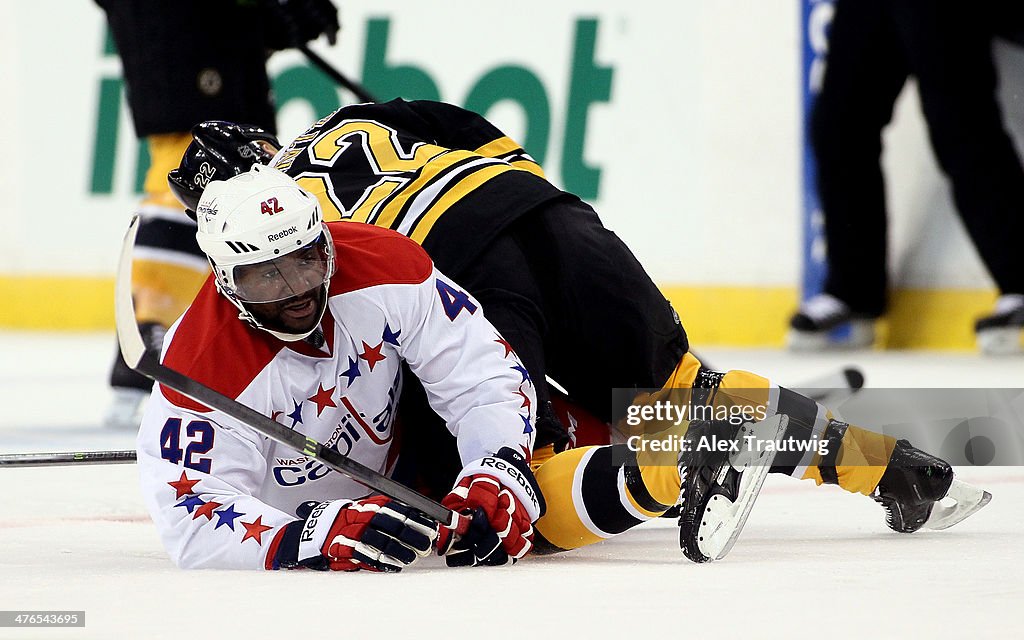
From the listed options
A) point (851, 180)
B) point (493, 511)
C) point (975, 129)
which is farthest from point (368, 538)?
point (851, 180)

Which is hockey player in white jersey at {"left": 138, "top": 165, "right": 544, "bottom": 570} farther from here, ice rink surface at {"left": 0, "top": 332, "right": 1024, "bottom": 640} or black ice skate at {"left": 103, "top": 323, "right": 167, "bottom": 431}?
black ice skate at {"left": 103, "top": 323, "right": 167, "bottom": 431}

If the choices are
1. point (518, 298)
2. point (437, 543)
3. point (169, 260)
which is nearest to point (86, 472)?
point (169, 260)

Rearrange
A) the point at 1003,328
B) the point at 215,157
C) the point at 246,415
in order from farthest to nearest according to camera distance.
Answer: the point at 1003,328
the point at 215,157
the point at 246,415

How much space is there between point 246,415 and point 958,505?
107 centimetres

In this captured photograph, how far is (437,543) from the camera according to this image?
2117mm

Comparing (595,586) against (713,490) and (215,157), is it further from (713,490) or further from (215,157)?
(215,157)

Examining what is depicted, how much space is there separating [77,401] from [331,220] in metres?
2.15

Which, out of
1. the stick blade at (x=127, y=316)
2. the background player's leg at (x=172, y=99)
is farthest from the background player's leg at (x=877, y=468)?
the background player's leg at (x=172, y=99)

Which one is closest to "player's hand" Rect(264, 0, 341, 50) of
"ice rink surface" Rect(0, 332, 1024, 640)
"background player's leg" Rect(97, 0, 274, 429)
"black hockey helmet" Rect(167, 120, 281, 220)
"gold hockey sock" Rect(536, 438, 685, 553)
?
"background player's leg" Rect(97, 0, 274, 429)

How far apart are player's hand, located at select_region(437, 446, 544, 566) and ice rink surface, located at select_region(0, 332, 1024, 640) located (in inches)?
1.3

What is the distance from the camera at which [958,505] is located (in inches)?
97.1

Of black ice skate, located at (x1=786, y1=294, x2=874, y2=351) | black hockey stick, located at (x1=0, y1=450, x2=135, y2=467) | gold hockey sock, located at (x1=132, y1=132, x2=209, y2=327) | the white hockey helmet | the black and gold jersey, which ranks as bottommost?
black ice skate, located at (x1=786, y1=294, x2=874, y2=351)

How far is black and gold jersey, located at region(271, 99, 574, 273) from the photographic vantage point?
268cm

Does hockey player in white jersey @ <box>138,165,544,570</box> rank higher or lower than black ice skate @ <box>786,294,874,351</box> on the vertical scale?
higher
